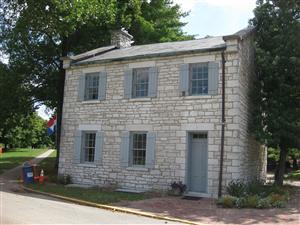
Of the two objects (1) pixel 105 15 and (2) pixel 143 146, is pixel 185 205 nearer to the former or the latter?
(2) pixel 143 146

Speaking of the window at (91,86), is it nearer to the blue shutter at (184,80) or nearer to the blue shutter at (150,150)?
the blue shutter at (150,150)

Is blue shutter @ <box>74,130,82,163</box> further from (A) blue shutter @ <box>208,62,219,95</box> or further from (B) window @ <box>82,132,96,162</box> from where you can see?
(A) blue shutter @ <box>208,62,219,95</box>

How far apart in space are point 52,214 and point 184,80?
27.1 ft

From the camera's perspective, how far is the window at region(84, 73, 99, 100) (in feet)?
66.1

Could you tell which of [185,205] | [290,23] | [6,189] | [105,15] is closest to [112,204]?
[185,205]

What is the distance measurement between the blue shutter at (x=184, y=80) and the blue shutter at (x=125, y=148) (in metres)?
3.06

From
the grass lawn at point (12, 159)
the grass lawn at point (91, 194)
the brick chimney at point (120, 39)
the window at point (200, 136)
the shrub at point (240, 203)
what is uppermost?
the brick chimney at point (120, 39)

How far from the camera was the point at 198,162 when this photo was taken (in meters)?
17.0

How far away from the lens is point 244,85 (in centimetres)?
1770

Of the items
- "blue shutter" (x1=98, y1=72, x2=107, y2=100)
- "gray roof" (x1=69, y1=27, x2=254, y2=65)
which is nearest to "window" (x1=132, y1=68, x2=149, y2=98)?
"gray roof" (x1=69, y1=27, x2=254, y2=65)

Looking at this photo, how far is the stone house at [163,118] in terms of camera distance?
54.0 feet

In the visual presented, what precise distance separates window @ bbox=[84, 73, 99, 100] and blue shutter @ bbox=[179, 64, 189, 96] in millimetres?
4528

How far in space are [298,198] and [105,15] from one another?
15.6 metres

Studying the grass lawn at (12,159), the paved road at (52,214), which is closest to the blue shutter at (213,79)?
the paved road at (52,214)
